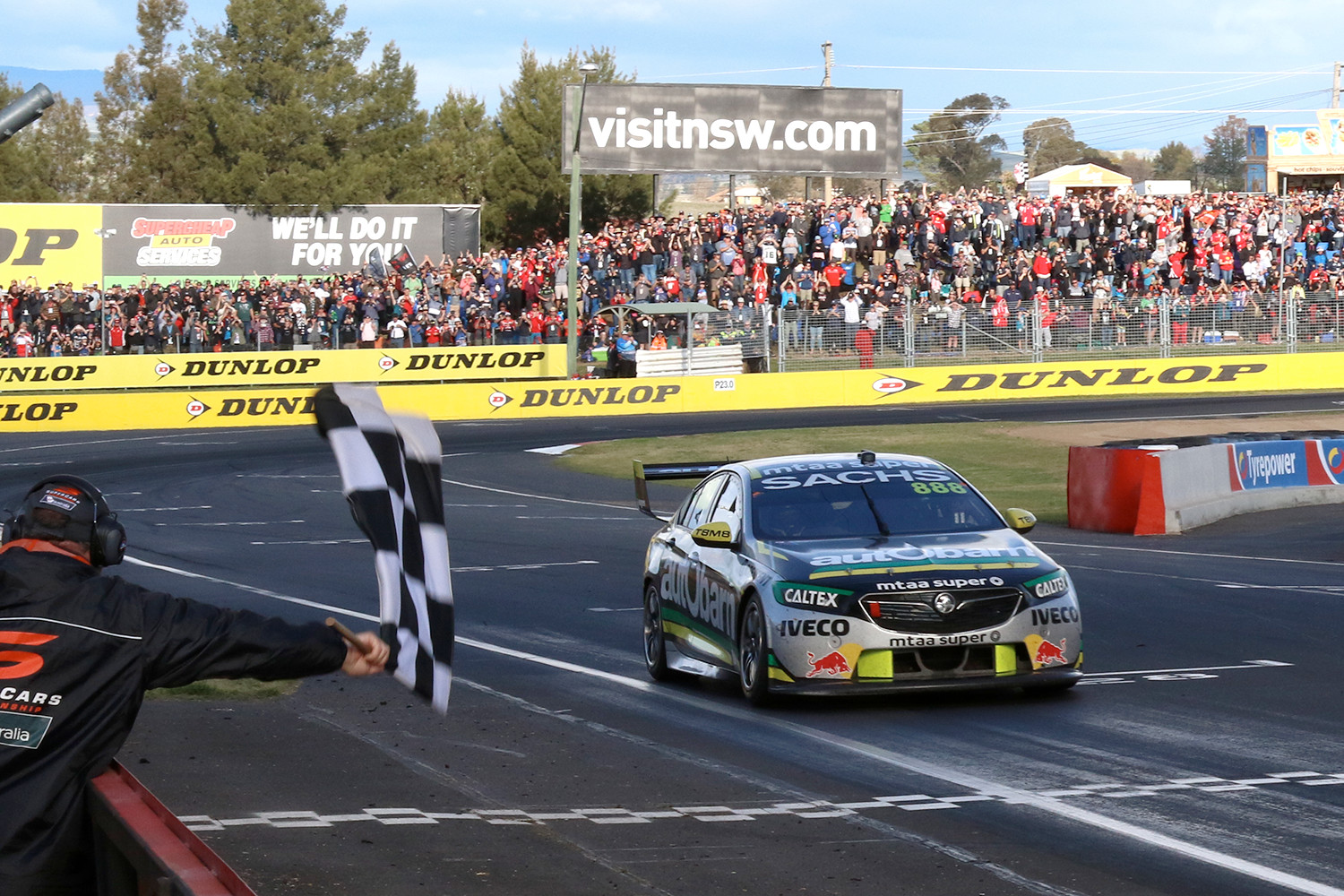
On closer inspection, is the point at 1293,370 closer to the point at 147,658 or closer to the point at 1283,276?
the point at 1283,276

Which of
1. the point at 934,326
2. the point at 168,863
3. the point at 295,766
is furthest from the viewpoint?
the point at 934,326

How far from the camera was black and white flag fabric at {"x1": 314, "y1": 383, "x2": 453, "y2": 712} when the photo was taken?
4.25 meters

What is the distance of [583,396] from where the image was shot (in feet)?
134

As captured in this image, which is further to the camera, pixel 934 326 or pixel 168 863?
pixel 934 326

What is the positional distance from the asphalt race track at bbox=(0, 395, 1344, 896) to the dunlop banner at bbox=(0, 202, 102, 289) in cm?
4409

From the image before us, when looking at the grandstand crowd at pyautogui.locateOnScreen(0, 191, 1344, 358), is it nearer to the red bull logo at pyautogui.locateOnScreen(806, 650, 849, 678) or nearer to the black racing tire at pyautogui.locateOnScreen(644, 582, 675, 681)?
the black racing tire at pyautogui.locateOnScreen(644, 582, 675, 681)

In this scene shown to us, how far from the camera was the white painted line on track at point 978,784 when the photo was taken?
20.0 ft

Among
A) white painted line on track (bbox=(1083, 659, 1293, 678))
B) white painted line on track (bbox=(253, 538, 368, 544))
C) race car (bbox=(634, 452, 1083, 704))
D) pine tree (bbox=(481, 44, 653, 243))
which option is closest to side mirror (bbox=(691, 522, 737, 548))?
race car (bbox=(634, 452, 1083, 704))

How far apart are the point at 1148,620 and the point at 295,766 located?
722 centimetres

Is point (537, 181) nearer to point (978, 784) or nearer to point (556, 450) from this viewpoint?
point (556, 450)

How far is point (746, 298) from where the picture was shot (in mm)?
45844

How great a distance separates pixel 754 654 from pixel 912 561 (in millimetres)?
1059

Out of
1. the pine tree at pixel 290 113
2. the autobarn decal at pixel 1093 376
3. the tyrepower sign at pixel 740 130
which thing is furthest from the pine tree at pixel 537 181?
the autobarn decal at pixel 1093 376

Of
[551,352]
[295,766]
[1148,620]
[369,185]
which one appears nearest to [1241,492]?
[1148,620]
